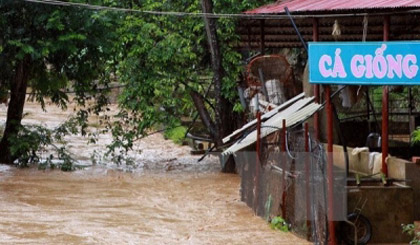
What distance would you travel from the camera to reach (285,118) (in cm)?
1192

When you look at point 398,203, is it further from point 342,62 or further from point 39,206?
point 39,206

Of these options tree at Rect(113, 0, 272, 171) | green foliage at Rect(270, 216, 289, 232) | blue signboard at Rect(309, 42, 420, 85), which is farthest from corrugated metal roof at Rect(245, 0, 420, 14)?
tree at Rect(113, 0, 272, 171)

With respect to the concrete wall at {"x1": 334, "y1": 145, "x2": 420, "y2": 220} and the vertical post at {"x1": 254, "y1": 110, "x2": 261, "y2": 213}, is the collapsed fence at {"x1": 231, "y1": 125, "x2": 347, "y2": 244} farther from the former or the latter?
the concrete wall at {"x1": 334, "y1": 145, "x2": 420, "y2": 220}

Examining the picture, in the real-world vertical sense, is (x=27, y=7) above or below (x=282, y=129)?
above

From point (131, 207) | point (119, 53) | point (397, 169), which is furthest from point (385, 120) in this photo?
point (119, 53)

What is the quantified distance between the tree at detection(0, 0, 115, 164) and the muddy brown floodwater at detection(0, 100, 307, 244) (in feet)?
5.89

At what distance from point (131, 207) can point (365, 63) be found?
24.3 feet

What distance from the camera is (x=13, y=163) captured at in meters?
19.9

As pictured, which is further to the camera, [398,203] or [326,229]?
[398,203]

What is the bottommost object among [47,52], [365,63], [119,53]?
[365,63]

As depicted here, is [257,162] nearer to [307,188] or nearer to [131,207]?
[307,188]

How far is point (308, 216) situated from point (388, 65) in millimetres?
3000

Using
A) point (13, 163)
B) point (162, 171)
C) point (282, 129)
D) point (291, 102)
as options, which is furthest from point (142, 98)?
point (282, 129)

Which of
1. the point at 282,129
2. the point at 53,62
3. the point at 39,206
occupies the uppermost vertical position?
the point at 53,62
